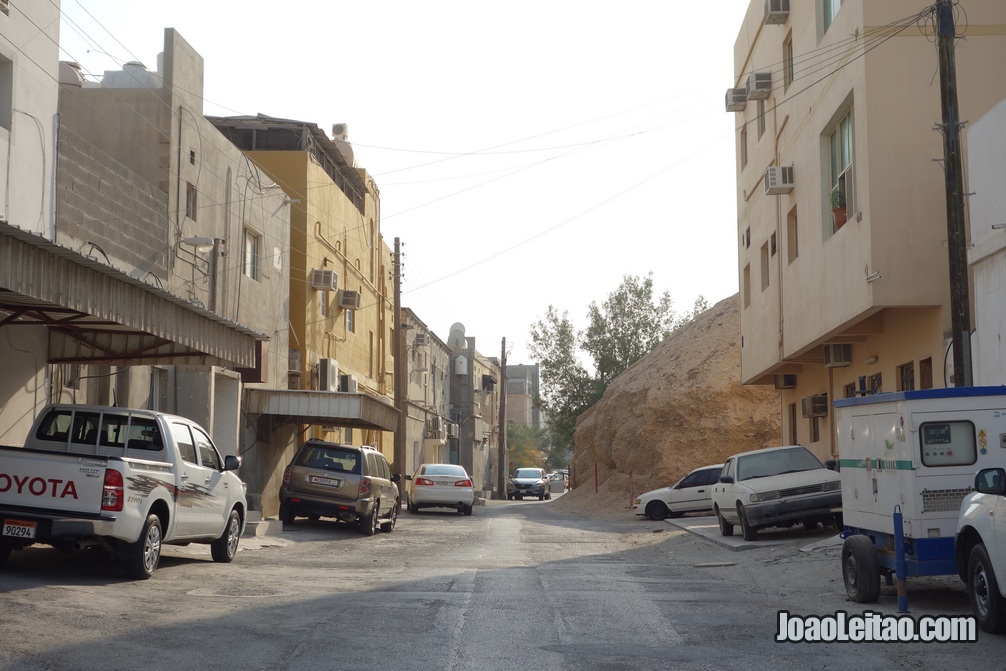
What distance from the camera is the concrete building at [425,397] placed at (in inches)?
2117

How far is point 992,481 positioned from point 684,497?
23036mm

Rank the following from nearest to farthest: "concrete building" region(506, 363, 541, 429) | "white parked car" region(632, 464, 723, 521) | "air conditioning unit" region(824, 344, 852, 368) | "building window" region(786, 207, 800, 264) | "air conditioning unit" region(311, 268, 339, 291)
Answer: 1. "air conditioning unit" region(824, 344, 852, 368)
2. "building window" region(786, 207, 800, 264)
3. "white parked car" region(632, 464, 723, 521)
4. "air conditioning unit" region(311, 268, 339, 291)
5. "concrete building" region(506, 363, 541, 429)

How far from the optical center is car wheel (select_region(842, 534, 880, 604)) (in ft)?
35.8

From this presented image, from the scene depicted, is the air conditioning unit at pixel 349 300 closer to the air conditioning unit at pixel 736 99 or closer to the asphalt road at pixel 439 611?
the air conditioning unit at pixel 736 99

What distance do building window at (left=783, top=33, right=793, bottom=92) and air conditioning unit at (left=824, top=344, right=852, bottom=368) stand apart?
6.30 meters

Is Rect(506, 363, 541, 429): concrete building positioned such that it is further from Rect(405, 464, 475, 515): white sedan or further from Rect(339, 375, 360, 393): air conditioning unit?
Rect(405, 464, 475, 515): white sedan

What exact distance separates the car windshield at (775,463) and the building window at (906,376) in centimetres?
283

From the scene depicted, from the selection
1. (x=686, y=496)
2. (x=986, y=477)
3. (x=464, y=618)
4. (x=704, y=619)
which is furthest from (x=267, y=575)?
(x=686, y=496)

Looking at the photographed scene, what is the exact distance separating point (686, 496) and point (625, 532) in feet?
15.7

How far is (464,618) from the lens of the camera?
32.3ft

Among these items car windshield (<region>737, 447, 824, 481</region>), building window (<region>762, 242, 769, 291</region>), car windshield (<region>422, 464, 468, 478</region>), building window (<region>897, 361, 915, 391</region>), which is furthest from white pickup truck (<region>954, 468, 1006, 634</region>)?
car windshield (<region>422, 464, 468, 478</region>)

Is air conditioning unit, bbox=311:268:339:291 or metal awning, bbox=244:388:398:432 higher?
air conditioning unit, bbox=311:268:339:291

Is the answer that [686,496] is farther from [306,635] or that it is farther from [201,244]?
[306,635]

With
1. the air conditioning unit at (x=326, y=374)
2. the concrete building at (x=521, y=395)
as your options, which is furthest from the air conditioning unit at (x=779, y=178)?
the concrete building at (x=521, y=395)
